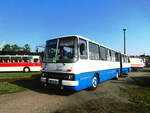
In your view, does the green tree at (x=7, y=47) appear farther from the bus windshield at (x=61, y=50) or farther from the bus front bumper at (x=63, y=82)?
the bus front bumper at (x=63, y=82)

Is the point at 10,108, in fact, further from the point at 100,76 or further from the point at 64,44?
the point at 100,76

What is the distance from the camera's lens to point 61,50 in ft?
22.6

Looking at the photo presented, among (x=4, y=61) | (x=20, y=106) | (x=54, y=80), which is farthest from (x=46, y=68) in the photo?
(x=4, y=61)

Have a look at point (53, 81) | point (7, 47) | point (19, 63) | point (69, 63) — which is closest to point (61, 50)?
point (69, 63)

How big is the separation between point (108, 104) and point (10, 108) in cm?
381

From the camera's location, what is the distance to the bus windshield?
6459 millimetres

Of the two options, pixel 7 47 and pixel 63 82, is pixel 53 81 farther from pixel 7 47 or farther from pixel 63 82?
pixel 7 47

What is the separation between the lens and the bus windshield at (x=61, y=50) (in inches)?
254

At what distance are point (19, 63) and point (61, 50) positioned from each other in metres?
16.8

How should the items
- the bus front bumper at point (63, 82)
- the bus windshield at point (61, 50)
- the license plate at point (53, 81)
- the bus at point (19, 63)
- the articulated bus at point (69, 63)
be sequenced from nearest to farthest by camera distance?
the bus front bumper at point (63, 82), the articulated bus at point (69, 63), the bus windshield at point (61, 50), the license plate at point (53, 81), the bus at point (19, 63)

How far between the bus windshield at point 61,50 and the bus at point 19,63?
15.6 meters

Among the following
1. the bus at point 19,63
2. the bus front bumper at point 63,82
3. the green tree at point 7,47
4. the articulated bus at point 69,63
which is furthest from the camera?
the green tree at point 7,47

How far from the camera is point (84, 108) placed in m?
4.96

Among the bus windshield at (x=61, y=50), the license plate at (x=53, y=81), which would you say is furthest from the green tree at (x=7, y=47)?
the license plate at (x=53, y=81)
